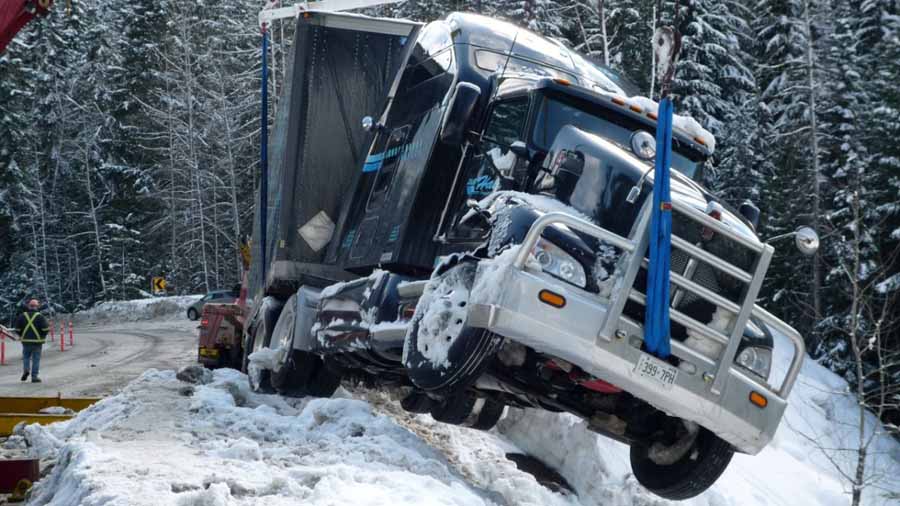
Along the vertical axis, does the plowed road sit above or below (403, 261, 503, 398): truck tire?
below

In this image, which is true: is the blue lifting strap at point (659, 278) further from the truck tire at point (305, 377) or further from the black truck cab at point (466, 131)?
the truck tire at point (305, 377)

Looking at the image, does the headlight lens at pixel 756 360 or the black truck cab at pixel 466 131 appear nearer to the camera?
the headlight lens at pixel 756 360

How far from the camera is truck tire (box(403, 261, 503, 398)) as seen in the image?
5961mm

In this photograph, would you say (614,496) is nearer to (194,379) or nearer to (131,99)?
(194,379)

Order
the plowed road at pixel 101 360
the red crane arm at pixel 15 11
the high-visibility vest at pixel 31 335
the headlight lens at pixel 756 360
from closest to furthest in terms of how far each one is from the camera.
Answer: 1. the headlight lens at pixel 756 360
2. the red crane arm at pixel 15 11
3. the plowed road at pixel 101 360
4. the high-visibility vest at pixel 31 335

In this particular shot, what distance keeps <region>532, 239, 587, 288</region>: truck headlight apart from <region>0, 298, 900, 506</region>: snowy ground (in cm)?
145

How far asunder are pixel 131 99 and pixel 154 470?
48.8 metres

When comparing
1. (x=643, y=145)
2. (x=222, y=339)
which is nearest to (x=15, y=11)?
(x=222, y=339)

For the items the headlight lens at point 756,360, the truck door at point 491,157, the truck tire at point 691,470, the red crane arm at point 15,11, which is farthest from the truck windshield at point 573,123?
the red crane arm at point 15,11

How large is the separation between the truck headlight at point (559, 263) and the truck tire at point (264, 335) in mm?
4914

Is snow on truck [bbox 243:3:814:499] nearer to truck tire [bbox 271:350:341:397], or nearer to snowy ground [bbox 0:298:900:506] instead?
truck tire [bbox 271:350:341:397]

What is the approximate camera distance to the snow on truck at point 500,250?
5773 mm

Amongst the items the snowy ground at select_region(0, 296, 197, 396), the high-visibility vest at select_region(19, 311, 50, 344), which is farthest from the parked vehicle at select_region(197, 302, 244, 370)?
the high-visibility vest at select_region(19, 311, 50, 344)

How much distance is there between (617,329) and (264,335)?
5.79 meters
